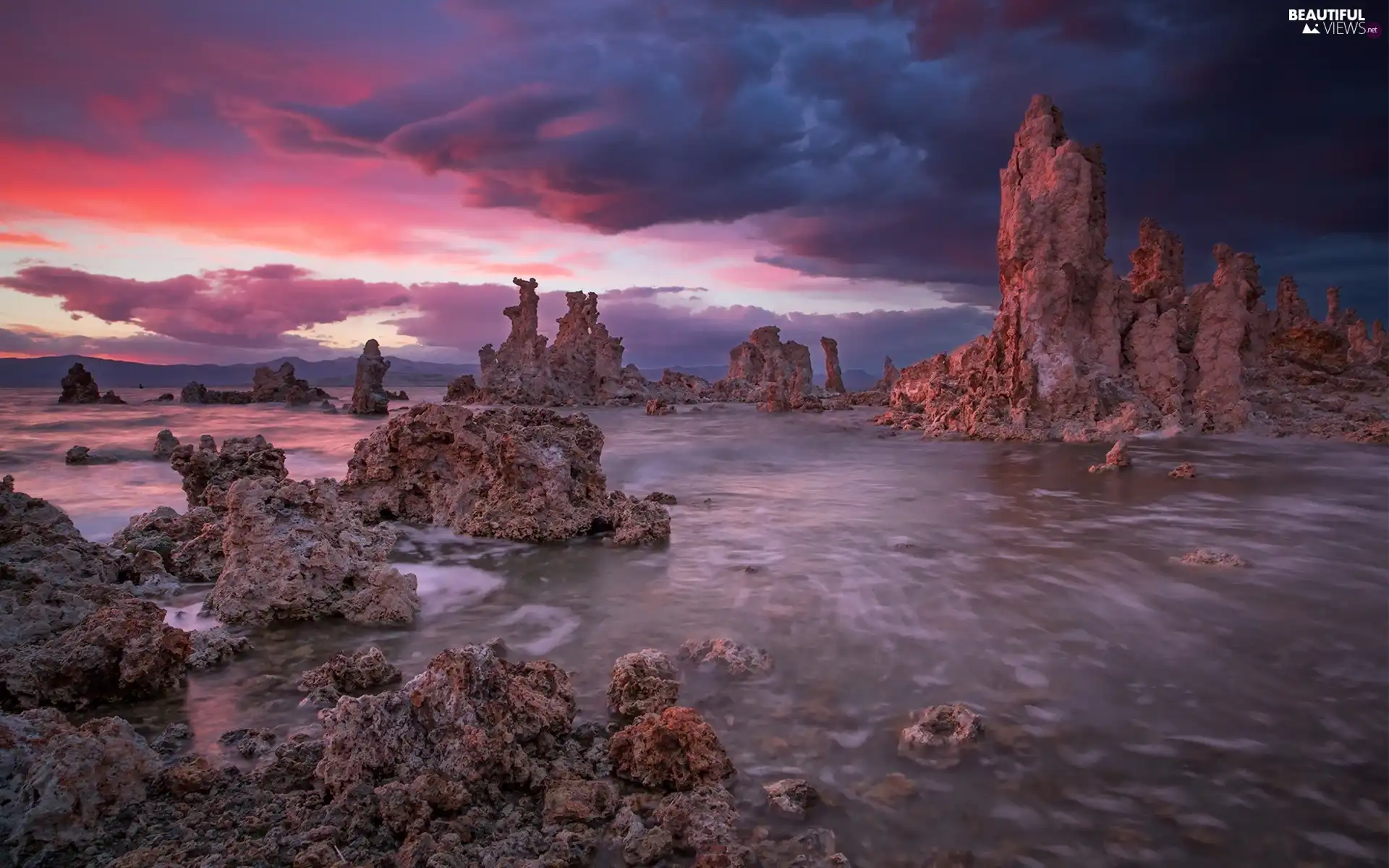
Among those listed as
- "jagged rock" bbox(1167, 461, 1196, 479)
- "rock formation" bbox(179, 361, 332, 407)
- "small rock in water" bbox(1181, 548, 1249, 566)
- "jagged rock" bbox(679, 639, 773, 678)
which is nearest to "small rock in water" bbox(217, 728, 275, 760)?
"jagged rock" bbox(679, 639, 773, 678)

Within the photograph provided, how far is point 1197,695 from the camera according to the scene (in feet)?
13.6

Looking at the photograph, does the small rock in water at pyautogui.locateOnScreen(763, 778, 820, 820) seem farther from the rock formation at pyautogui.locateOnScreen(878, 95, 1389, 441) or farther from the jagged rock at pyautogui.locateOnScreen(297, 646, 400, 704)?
the rock formation at pyautogui.locateOnScreen(878, 95, 1389, 441)

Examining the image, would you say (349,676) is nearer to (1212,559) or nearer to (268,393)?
(1212,559)

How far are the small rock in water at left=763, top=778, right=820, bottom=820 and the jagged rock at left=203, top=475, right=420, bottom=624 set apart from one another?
360 cm

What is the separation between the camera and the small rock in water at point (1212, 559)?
695cm

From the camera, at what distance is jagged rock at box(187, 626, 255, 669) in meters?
4.58

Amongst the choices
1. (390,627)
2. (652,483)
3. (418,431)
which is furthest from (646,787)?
(652,483)

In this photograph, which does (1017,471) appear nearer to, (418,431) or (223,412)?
(418,431)

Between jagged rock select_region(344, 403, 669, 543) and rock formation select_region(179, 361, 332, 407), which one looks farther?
rock formation select_region(179, 361, 332, 407)

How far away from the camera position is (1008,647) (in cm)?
491

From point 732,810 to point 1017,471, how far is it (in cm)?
1374

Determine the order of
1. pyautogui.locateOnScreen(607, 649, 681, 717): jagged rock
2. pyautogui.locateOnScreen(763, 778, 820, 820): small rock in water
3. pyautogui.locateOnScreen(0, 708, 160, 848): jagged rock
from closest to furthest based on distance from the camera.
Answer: pyautogui.locateOnScreen(0, 708, 160, 848): jagged rock → pyautogui.locateOnScreen(763, 778, 820, 820): small rock in water → pyautogui.locateOnScreen(607, 649, 681, 717): jagged rock

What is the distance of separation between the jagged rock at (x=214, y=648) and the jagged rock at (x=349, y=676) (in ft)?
2.30

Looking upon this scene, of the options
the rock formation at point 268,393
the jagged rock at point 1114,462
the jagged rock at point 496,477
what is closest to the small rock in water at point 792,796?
the jagged rock at point 496,477
